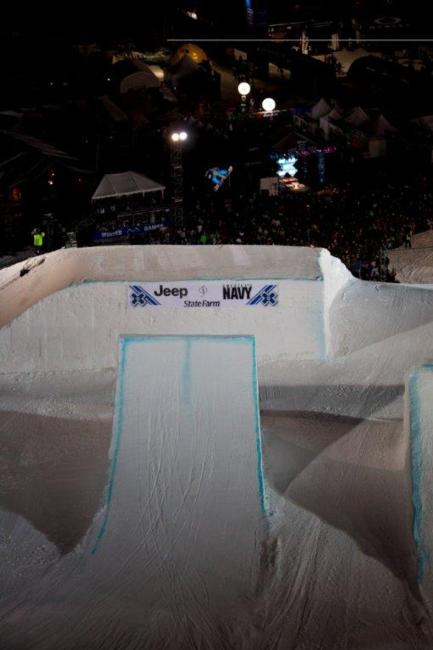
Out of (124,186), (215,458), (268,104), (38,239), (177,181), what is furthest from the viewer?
(268,104)

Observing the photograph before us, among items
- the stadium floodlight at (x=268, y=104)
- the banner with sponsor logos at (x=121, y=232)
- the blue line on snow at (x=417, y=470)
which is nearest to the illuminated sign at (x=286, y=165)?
→ the stadium floodlight at (x=268, y=104)

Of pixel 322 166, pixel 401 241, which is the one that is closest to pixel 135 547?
pixel 401 241

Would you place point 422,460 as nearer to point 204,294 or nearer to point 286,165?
point 204,294

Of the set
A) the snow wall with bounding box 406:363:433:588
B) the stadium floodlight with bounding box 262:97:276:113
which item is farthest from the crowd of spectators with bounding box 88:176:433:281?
the snow wall with bounding box 406:363:433:588

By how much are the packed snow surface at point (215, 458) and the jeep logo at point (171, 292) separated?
0.09ft

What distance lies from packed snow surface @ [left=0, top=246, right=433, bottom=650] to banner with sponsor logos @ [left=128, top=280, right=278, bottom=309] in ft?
0.09

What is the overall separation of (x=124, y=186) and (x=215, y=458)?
11.0 meters

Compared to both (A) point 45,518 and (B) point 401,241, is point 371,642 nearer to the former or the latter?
(A) point 45,518

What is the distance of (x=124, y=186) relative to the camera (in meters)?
16.9

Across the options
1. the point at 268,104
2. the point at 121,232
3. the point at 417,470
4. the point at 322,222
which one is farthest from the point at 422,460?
the point at 268,104

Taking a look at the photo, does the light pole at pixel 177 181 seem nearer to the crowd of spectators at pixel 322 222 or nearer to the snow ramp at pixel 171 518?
the crowd of spectators at pixel 322 222

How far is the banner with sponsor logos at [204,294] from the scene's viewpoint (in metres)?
10.4

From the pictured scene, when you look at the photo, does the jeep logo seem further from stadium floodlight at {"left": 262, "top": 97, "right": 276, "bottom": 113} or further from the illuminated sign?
stadium floodlight at {"left": 262, "top": 97, "right": 276, "bottom": 113}

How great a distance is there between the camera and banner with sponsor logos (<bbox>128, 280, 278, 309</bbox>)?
10359 mm
